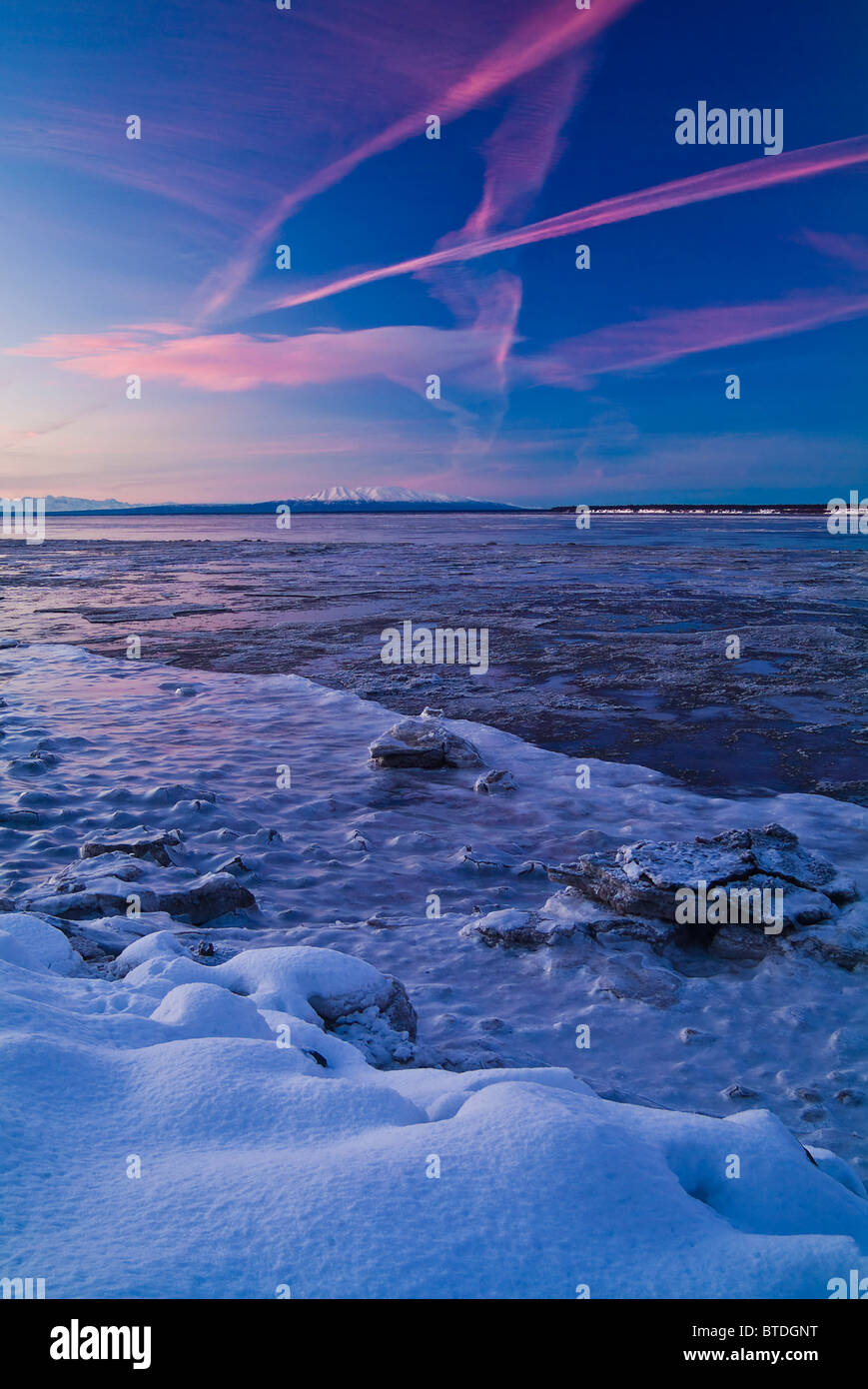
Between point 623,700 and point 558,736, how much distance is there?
1676 mm

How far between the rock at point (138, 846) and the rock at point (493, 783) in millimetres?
2624

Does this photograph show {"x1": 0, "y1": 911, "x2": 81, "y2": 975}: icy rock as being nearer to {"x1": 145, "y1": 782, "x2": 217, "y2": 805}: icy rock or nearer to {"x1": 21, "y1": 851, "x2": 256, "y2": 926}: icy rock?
{"x1": 21, "y1": 851, "x2": 256, "y2": 926}: icy rock

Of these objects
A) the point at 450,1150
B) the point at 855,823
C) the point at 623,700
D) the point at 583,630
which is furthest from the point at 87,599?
the point at 450,1150

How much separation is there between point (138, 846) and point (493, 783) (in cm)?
302

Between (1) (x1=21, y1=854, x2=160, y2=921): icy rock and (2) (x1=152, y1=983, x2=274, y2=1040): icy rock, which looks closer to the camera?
(2) (x1=152, y1=983, x2=274, y2=1040): icy rock

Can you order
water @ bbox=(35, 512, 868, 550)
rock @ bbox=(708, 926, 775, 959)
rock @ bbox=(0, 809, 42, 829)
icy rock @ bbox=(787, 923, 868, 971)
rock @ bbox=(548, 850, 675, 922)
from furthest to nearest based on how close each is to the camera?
water @ bbox=(35, 512, 868, 550), rock @ bbox=(0, 809, 42, 829), rock @ bbox=(548, 850, 675, 922), rock @ bbox=(708, 926, 775, 959), icy rock @ bbox=(787, 923, 868, 971)

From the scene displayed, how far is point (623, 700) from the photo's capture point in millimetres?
9336

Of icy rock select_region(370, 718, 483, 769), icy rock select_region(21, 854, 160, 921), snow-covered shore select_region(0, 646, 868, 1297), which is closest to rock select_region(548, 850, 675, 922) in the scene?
snow-covered shore select_region(0, 646, 868, 1297)

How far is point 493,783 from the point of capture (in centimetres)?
668

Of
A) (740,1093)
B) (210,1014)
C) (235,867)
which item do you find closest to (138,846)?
(235,867)

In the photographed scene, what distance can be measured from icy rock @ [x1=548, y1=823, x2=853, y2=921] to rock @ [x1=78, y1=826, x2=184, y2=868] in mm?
2691

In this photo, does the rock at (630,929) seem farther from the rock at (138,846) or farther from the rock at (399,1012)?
the rock at (138,846)

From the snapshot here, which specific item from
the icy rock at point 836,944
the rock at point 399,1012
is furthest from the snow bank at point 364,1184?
the icy rock at point 836,944

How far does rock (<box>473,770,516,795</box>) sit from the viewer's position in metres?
6.64
